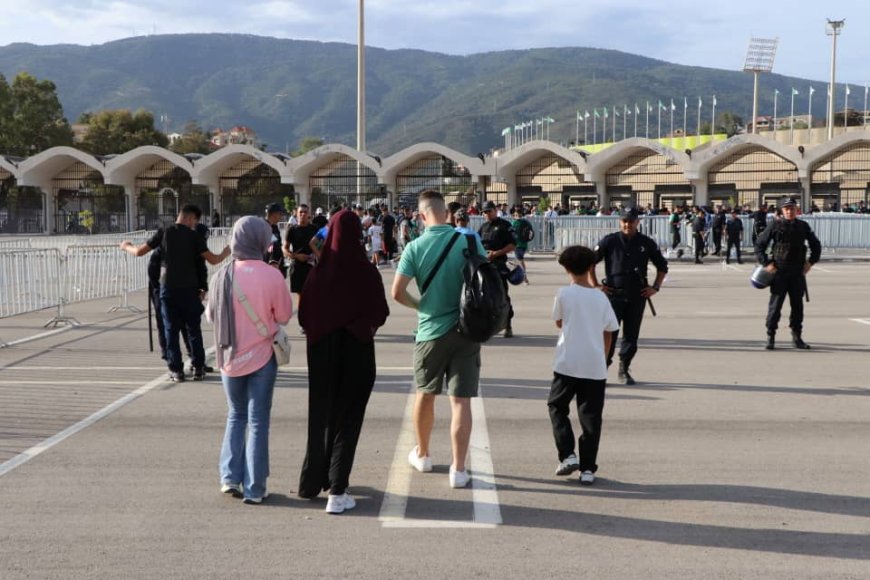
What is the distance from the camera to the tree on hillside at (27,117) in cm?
7238

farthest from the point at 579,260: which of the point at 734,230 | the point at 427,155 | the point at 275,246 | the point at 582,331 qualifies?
the point at 427,155

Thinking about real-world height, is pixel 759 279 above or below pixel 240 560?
above

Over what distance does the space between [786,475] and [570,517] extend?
1707mm

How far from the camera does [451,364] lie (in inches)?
245

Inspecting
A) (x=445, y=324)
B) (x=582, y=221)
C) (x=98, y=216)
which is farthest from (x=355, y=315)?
Result: (x=98, y=216)

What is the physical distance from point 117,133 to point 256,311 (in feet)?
275

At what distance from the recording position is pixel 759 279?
12312mm

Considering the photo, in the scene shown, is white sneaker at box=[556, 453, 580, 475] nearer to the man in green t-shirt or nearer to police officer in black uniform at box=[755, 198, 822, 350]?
the man in green t-shirt

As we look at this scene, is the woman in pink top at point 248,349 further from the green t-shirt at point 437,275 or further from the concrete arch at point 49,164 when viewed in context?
the concrete arch at point 49,164

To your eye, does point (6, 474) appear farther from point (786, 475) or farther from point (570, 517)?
point (786, 475)

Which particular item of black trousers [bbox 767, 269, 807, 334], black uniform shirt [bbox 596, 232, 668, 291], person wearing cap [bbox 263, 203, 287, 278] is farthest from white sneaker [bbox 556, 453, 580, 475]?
person wearing cap [bbox 263, 203, 287, 278]

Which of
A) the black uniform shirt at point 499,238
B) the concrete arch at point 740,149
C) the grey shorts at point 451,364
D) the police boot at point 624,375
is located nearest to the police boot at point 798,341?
the police boot at point 624,375

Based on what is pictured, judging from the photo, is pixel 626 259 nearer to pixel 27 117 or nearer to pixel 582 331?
pixel 582 331

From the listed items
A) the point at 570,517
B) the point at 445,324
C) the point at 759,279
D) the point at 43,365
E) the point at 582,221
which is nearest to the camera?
the point at 570,517
